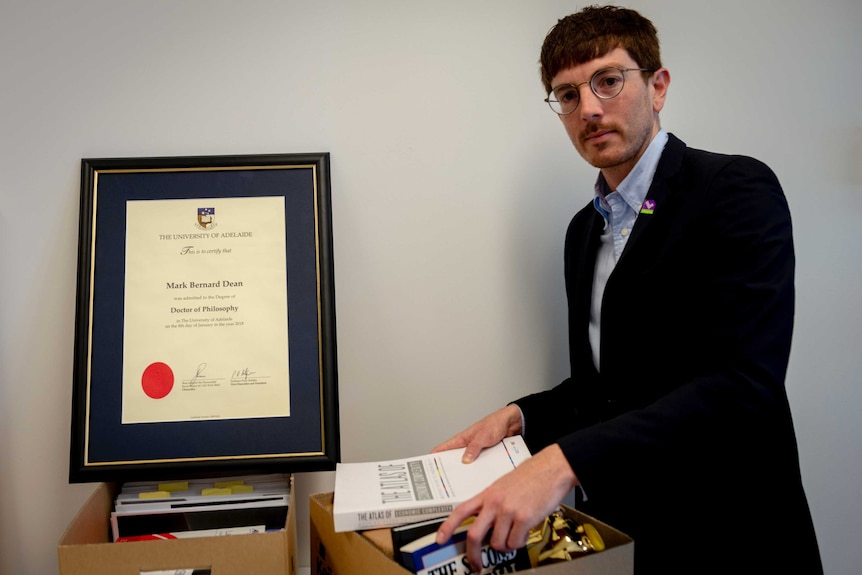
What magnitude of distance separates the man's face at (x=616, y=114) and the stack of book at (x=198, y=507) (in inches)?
39.0

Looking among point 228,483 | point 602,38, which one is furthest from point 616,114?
point 228,483

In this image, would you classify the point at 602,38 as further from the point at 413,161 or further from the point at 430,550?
the point at 430,550

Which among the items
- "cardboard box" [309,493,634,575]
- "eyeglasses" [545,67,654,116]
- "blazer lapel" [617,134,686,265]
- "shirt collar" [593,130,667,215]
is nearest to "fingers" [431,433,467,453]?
"cardboard box" [309,493,634,575]

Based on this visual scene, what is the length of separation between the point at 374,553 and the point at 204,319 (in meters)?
0.72

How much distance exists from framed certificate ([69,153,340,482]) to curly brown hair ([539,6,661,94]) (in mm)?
581

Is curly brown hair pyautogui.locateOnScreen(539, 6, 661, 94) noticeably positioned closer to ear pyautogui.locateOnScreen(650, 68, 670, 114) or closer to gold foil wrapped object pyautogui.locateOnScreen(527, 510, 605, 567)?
ear pyautogui.locateOnScreen(650, 68, 670, 114)

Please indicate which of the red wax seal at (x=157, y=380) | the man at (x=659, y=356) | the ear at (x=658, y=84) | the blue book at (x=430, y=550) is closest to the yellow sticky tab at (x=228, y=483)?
the red wax seal at (x=157, y=380)

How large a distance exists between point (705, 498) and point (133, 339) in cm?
120

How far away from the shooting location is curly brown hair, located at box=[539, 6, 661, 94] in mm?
1265

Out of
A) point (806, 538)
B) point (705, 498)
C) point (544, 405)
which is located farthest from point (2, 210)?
point (806, 538)

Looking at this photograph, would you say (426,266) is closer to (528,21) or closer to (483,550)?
(528,21)

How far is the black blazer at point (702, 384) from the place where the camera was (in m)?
1.01

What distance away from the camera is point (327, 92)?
1.55 metres

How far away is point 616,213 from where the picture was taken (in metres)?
1.35
